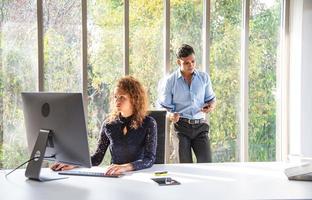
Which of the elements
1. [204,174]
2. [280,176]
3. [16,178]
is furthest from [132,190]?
[280,176]

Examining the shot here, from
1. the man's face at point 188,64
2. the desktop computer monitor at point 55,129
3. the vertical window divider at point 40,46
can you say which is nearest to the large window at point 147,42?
the man's face at point 188,64

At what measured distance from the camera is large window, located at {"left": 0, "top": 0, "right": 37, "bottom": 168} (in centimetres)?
368

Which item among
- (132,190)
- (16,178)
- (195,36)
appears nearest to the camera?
(132,190)

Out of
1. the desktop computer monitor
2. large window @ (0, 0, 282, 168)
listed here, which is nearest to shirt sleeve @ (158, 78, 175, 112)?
large window @ (0, 0, 282, 168)

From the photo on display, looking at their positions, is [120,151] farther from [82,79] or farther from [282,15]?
[282,15]

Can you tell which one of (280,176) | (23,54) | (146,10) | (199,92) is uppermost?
(146,10)

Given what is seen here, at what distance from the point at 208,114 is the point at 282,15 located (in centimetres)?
126

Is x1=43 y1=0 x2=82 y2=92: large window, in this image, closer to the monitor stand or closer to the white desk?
the white desk

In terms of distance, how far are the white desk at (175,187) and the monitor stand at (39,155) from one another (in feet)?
0.15

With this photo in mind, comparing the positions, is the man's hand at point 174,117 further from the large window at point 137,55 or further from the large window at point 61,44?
the large window at point 61,44

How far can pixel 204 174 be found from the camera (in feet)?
7.02

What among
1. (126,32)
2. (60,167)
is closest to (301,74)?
(126,32)

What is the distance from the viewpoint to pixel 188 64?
3635mm

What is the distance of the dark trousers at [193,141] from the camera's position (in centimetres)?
369
